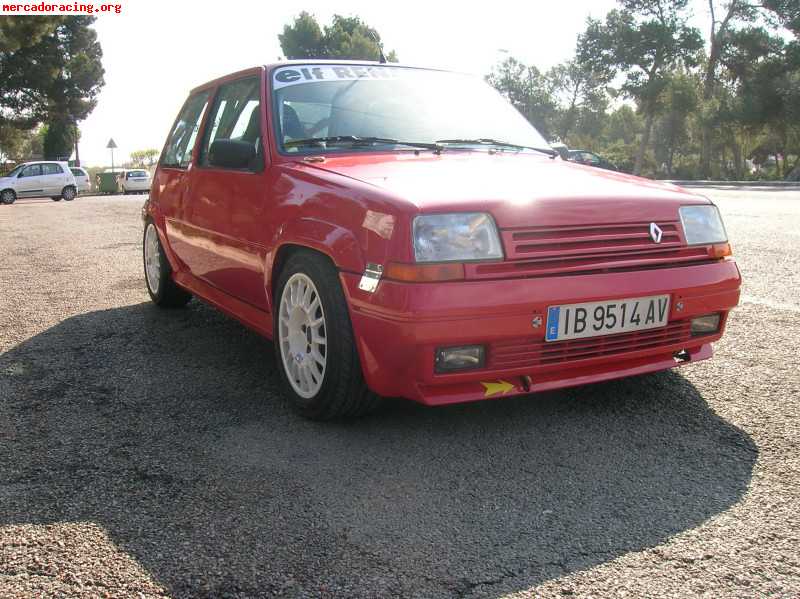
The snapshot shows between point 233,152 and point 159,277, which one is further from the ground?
point 233,152

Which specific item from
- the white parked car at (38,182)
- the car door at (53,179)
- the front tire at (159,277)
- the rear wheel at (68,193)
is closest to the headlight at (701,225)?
the front tire at (159,277)

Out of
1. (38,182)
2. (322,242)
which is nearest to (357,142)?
(322,242)

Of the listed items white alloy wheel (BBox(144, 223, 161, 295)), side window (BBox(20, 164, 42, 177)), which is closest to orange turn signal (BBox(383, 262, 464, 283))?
white alloy wheel (BBox(144, 223, 161, 295))

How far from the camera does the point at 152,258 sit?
6.05m

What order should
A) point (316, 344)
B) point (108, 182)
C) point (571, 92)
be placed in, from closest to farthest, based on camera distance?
point (316, 344) < point (108, 182) < point (571, 92)

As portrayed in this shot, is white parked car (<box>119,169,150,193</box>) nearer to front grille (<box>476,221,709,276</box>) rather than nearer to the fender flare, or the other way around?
the fender flare

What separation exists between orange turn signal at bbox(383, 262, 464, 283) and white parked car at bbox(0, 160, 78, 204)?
29883mm

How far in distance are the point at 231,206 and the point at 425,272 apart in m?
1.69

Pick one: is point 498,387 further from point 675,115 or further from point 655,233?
point 675,115

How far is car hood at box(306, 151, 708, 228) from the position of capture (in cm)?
299

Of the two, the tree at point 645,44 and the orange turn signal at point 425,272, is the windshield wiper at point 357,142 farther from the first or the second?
the tree at point 645,44

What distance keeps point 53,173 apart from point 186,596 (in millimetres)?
31672

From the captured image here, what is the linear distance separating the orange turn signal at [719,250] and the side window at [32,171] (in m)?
30.7

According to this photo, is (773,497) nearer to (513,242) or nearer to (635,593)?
(635,593)
